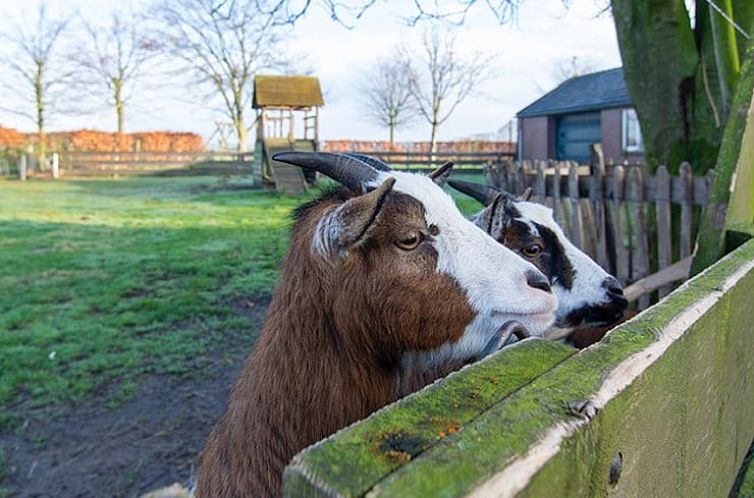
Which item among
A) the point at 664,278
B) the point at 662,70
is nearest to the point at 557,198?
the point at 662,70

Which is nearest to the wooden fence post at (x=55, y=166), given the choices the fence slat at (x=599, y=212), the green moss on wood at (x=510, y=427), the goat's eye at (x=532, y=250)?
the fence slat at (x=599, y=212)

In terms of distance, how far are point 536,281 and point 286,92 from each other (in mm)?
23555

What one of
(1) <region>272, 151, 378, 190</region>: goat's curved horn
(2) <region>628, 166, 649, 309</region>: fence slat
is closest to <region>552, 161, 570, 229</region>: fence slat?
(2) <region>628, 166, 649, 309</region>: fence slat

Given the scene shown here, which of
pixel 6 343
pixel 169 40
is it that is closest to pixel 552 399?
pixel 6 343

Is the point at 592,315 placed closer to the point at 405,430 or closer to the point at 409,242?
the point at 409,242

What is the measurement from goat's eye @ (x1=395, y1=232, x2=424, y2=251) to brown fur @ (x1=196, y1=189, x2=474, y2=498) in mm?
15

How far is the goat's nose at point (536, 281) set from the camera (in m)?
2.06

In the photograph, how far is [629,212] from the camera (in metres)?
6.14

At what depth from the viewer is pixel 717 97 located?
5.08 m

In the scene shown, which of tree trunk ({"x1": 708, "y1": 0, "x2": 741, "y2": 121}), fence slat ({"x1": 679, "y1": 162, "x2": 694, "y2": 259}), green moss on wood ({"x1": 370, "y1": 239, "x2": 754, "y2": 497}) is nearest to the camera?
green moss on wood ({"x1": 370, "y1": 239, "x2": 754, "y2": 497})

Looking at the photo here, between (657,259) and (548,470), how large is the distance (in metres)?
5.36

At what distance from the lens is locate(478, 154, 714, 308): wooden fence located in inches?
198

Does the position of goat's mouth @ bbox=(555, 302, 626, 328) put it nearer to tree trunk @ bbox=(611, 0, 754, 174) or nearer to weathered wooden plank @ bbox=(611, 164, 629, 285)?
tree trunk @ bbox=(611, 0, 754, 174)

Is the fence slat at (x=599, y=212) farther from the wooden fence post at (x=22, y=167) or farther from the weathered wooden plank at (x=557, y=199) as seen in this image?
the wooden fence post at (x=22, y=167)
